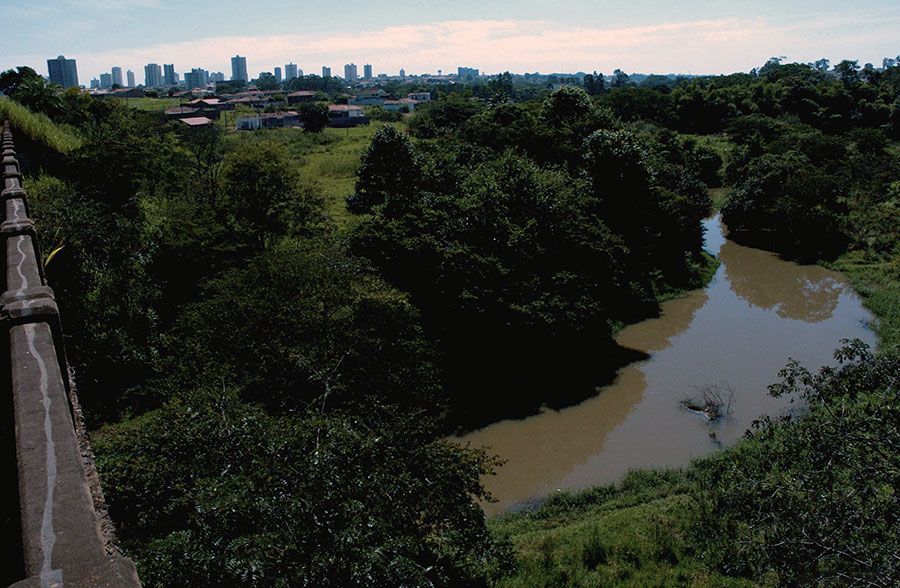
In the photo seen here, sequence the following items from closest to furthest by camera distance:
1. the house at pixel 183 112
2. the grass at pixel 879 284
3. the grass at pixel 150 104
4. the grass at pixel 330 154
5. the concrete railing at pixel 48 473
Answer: the concrete railing at pixel 48 473
the grass at pixel 879 284
the grass at pixel 330 154
the house at pixel 183 112
the grass at pixel 150 104

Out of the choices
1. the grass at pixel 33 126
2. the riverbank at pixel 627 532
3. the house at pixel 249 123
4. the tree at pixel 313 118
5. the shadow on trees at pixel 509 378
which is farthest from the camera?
the house at pixel 249 123

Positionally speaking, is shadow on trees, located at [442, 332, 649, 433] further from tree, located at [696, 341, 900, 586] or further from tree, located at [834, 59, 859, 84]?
tree, located at [834, 59, 859, 84]

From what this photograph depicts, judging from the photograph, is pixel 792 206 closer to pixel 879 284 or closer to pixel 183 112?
pixel 879 284

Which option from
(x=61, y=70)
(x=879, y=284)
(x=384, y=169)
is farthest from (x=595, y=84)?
(x=61, y=70)

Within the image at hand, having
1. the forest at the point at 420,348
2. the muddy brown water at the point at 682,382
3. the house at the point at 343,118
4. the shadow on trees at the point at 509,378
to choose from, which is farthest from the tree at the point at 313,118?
the shadow on trees at the point at 509,378

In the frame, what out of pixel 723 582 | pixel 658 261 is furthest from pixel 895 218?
pixel 723 582

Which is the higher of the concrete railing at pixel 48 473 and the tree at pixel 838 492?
the concrete railing at pixel 48 473

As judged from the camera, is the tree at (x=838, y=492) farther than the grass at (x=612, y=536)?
No

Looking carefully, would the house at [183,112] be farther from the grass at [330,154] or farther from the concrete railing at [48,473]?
the concrete railing at [48,473]
